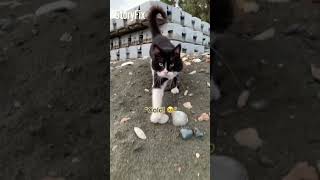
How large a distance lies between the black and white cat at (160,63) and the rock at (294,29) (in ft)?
0.66

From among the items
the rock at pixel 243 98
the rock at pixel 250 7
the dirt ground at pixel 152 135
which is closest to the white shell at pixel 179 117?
the dirt ground at pixel 152 135

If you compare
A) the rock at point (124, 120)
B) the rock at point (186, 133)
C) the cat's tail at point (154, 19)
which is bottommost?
the rock at point (186, 133)

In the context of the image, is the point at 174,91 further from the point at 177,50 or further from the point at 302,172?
the point at 302,172

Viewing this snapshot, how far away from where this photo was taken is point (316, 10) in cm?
90

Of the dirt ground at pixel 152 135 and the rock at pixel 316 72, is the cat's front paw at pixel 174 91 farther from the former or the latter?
the rock at pixel 316 72

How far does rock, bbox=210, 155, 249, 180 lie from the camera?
2.91 ft

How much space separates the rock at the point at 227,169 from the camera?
89 cm

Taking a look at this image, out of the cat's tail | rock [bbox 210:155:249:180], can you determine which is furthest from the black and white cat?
rock [bbox 210:155:249:180]

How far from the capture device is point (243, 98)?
920 millimetres

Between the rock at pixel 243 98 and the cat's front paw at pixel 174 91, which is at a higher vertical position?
the cat's front paw at pixel 174 91
